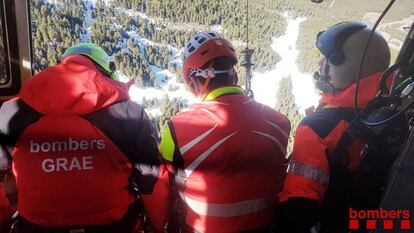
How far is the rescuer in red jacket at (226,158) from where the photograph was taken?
63.0 inches

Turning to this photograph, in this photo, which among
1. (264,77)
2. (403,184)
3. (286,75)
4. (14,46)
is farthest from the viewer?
(286,75)

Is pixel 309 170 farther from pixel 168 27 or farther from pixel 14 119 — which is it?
pixel 168 27

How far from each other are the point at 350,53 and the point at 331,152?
56 centimetres

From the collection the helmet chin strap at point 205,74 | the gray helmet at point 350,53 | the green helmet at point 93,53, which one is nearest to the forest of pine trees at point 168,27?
the green helmet at point 93,53

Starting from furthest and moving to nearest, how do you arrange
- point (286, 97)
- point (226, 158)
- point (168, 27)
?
1. point (168, 27)
2. point (286, 97)
3. point (226, 158)

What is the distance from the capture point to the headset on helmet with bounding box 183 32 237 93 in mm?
1937

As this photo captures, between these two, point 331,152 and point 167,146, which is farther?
point 167,146

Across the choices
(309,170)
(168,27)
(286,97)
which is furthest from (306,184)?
(168,27)

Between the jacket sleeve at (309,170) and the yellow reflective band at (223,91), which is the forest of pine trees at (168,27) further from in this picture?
the jacket sleeve at (309,170)

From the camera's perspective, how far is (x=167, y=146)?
5.62 ft

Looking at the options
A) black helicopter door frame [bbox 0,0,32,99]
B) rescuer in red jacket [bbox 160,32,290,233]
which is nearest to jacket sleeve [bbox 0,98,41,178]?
rescuer in red jacket [bbox 160,32,290,233]

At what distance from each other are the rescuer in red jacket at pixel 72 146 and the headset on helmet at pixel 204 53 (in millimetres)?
410

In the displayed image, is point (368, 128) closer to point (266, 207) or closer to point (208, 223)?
point (266, 207)

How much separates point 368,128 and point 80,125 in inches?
49.1
